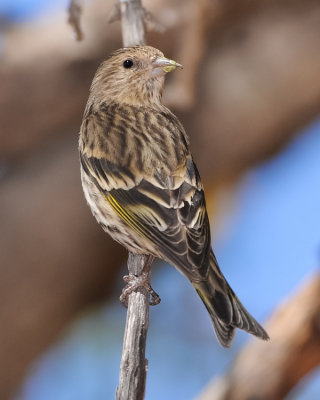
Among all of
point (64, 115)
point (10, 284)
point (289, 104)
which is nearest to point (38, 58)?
point (64, 115)

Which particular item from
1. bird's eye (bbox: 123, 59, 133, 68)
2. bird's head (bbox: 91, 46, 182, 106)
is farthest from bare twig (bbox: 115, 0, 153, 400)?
bird's eye (bbox: 123, 59, 133, 68)

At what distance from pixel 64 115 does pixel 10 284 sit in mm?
1414

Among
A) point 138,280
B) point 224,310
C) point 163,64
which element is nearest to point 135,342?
point 224,310

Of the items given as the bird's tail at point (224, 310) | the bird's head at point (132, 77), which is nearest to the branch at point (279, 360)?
the bird's tail at point (224, 310)

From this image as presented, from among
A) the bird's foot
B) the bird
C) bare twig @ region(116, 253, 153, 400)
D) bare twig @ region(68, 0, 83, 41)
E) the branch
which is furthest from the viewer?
the branch

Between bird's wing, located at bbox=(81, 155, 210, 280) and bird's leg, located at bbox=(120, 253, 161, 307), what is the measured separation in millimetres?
126

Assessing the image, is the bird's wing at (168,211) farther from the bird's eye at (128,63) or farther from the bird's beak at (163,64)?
the bird's eye at (128,63)

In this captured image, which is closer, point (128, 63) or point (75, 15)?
point (75, 15)

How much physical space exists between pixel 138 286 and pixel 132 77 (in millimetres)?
1060

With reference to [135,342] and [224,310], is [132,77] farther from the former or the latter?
[135,342]

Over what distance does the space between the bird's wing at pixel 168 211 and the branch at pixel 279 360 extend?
55.6 inches

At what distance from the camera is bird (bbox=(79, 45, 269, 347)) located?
288 centimetres

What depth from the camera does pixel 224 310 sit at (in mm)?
2805

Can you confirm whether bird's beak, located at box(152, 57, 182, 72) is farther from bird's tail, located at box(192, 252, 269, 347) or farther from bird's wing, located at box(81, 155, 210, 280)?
bird's tail, located at box(192, 252, 269, 347)
